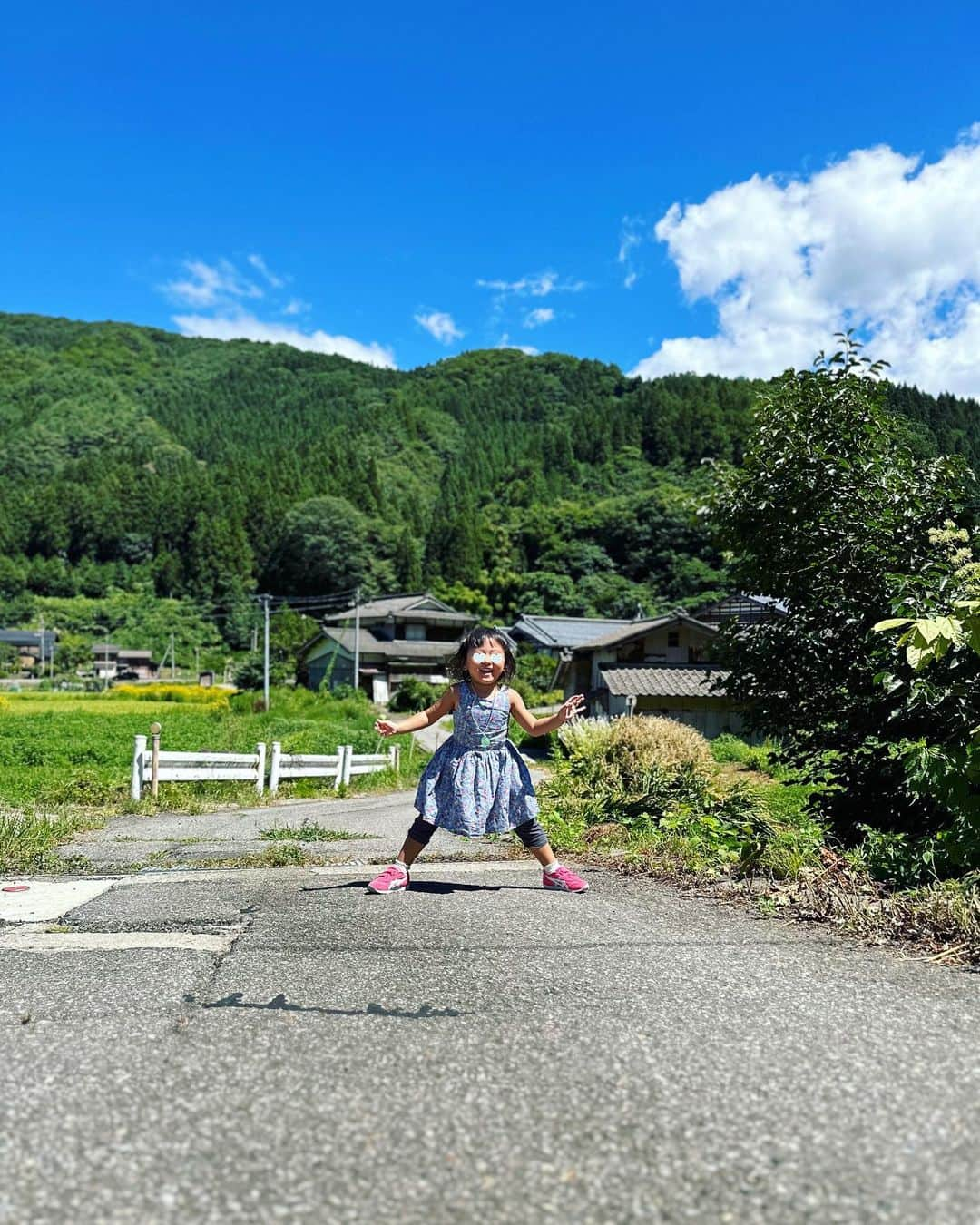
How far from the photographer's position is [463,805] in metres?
4.71

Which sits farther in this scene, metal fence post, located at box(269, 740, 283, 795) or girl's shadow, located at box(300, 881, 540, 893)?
metal fence post, located at box(269, 740, 283, 795)

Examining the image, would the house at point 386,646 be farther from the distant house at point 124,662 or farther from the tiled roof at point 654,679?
the distant house at point 124,662

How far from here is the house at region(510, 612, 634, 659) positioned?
44844 millimetres

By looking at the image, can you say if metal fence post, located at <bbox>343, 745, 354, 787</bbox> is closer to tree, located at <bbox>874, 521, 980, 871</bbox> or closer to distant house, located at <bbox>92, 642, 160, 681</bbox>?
tree, located at <bbox>874, 521, 980, 871</bbox>

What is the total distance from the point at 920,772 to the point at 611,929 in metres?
1.59

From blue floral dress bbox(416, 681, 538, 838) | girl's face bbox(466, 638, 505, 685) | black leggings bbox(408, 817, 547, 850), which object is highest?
girl's face bbox(466, 638, 505, 685)

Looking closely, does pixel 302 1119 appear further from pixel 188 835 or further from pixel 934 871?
pixel 188 835

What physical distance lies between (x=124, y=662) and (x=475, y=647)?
86.4 metres

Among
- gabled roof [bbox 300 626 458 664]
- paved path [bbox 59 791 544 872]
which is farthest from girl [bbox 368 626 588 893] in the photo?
gabled roof [bbox 300 626 458 664]

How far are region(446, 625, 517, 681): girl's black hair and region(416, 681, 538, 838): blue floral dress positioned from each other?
20cm

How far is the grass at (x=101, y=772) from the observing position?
7.27m

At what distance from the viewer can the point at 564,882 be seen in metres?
4.74

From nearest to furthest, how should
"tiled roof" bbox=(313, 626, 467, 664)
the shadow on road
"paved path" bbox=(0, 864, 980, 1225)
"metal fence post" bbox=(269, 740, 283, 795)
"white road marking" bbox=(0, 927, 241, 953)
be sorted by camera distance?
"paved path" bbox=(0, 864, 980, 1225) < "white road marking" bbox=(0, 927, 241, 953) < the shadow on road < "metal fence post" bbox=(269, 740, 283, 795) < "tiled roof" bbox=(313, 626, 467, 664)

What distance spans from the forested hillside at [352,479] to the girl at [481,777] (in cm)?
5362
